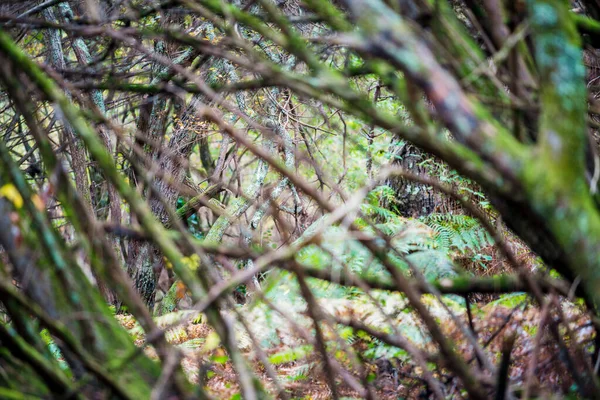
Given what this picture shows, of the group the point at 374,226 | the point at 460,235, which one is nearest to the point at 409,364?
the point at 374,226

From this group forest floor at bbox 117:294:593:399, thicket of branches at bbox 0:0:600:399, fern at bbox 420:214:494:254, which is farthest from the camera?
fern at bbox 420:214:494:254

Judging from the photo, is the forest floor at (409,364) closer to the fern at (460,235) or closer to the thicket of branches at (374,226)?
the thicket of branches at (374,226)

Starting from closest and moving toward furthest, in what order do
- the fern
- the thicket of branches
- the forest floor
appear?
the thicket of branches → the forest floor → the fern

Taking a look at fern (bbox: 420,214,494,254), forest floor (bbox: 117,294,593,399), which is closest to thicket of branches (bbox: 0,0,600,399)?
forest floor (bbox: 117,294,593,399)

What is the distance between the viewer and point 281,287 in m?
4.12

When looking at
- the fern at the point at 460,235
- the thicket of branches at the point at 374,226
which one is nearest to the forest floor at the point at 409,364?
the thicket of branches at the point at 374,226

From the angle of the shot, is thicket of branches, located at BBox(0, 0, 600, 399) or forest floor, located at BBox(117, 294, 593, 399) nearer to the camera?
thicket of branches, located at BBox(0, 0, 600, 399)

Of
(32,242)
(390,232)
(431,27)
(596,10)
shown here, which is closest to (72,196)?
(32,242)

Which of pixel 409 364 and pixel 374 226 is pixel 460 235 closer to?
pixel 409 364

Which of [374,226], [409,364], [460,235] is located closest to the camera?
[374,226]

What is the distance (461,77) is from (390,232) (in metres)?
3.02

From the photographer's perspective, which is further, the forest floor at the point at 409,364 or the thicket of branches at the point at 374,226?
the forest floor at the point at 409,364

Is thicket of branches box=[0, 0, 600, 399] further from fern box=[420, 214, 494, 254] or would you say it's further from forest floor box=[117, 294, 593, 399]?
fern box=[420, 214, 494, 254]

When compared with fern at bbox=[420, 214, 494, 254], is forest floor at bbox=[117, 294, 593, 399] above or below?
below
